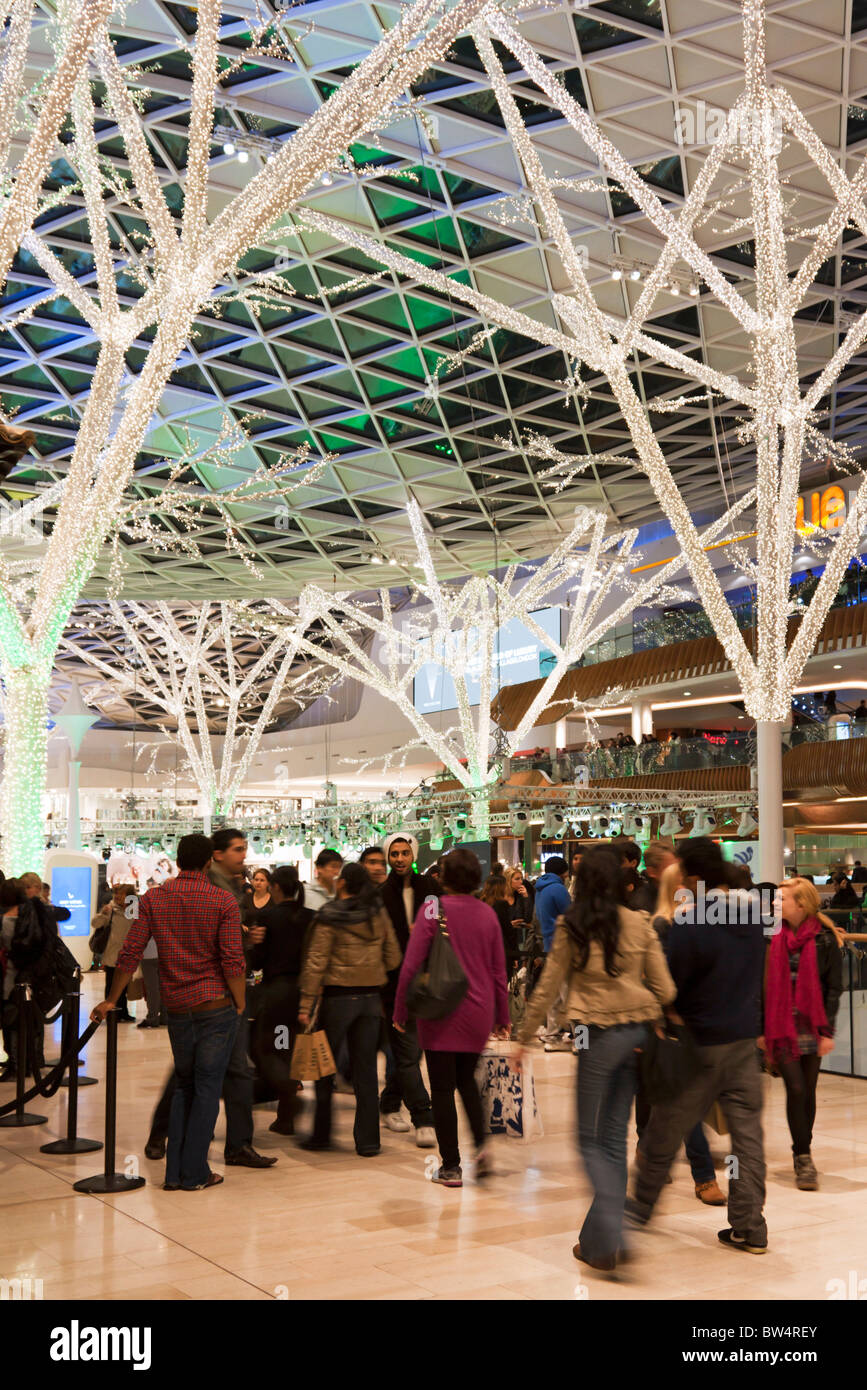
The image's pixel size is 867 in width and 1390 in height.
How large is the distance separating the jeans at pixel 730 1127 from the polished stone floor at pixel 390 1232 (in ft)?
0.61

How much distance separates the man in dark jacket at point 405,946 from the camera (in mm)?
7551

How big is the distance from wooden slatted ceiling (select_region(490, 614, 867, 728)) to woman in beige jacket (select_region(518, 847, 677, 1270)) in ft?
69.8

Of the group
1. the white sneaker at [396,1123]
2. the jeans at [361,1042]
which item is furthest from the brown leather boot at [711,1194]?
the white sneaker at [396,1123]

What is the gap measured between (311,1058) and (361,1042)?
12.2 inches

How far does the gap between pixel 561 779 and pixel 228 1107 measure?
79.8 ft

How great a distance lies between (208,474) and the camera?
25.2 metres

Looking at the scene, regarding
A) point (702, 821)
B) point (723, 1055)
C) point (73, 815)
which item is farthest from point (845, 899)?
point (73, 815)

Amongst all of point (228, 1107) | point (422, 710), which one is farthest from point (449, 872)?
point (422, 710)

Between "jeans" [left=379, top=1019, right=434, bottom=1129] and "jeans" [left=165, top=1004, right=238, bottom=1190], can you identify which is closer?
"jeans" [left=165, top=1004, right=238, bottom=1190]

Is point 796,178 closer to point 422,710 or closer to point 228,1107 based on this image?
point 228,1107

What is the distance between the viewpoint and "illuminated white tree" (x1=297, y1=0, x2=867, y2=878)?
1148 centimetres

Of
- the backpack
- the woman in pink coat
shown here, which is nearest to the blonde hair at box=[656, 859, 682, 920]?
the woman in pink coat

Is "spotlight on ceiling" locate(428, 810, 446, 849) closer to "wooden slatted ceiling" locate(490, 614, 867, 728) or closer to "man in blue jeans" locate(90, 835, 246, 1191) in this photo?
"wooden slatted ceiling" locate(490, 614, 867, 728)

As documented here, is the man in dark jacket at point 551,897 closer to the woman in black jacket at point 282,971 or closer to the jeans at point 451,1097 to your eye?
the woman in black jacket at point 282,971
